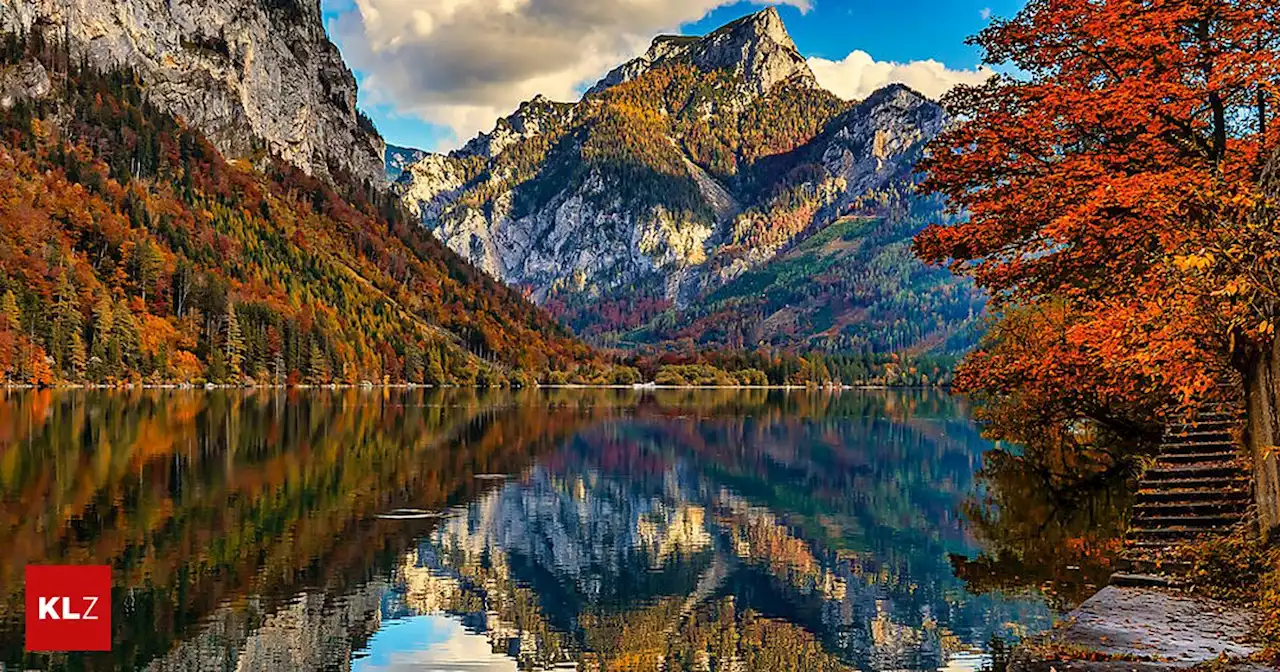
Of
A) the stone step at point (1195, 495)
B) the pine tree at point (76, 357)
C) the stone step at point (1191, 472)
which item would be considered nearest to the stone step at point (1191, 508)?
the stone step at point (1195, 495)

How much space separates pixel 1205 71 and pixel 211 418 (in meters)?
93.6

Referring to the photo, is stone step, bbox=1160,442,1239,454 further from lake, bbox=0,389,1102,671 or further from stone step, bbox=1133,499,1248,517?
lake, bbox=0,389,1102,671

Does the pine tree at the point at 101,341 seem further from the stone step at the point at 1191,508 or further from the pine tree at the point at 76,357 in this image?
the stone step at the point at 1191,508

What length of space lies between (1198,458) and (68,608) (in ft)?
106

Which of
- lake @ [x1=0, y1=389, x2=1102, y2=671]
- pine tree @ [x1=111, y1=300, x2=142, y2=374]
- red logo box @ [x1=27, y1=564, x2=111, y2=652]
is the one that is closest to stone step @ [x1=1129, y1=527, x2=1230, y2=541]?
lake @ [x1=0, y1=389, x2=1102, y2=671]

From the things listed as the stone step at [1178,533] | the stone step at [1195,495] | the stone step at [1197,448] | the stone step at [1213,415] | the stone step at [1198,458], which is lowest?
the stone step at [1178,533]

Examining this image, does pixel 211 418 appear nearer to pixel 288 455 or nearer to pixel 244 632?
pixel 288 455

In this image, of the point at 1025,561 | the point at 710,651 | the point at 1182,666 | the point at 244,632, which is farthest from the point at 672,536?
the point at 1182,666

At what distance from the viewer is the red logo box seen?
81.8ft

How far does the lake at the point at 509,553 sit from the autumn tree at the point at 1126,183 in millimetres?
8725

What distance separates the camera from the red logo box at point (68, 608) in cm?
2494

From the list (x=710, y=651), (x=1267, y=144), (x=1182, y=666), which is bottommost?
(x=710, y=651)

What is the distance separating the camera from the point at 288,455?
7075 centimetres

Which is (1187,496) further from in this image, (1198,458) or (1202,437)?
(1202,437)
